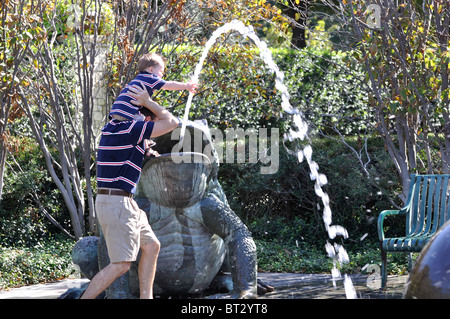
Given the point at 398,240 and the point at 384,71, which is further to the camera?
the point at 384,71

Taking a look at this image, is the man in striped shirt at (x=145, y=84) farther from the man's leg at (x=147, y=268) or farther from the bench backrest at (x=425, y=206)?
the bench backrest at (x=425, y=206)

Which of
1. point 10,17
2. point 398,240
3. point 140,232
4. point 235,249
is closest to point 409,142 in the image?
point 398,240

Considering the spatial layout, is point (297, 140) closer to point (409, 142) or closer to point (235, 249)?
point (409, 142)

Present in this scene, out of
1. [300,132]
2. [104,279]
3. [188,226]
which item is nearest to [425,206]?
[188,226]

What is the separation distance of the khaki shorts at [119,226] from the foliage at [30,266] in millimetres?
3024

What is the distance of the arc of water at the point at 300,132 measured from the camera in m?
7.49

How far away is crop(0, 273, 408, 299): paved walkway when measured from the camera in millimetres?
5387

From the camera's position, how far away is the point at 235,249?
4.42 m

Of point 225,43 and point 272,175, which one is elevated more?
point 225,43

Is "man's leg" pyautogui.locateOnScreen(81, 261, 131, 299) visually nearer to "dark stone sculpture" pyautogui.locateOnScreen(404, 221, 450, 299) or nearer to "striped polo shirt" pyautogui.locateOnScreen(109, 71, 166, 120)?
"striped polo shirt" pyautogui.locateOnScreen(109, 71, 166, 120)

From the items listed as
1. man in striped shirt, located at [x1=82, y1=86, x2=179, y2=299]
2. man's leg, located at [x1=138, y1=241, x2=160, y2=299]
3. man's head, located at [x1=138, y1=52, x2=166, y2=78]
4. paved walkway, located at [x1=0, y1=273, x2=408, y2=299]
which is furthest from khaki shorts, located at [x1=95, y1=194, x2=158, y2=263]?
paved walkway, located at [x1=0, y1=273, x2=408, y2=299]

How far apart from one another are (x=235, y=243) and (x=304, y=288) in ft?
5.56

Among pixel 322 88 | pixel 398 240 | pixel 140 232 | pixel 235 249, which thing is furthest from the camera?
pixel 322 88

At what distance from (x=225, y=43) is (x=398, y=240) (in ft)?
12.1
